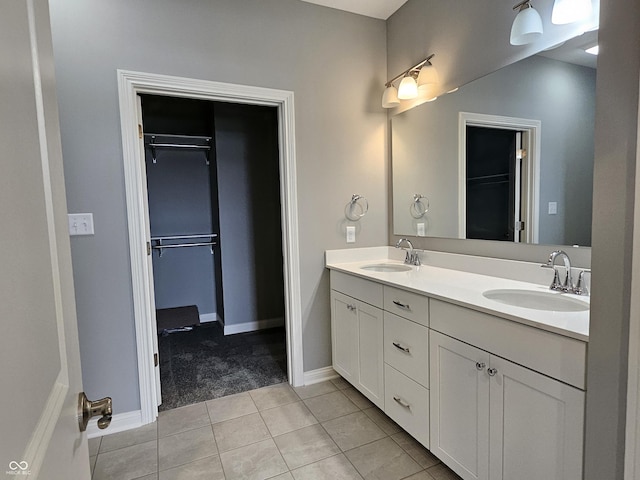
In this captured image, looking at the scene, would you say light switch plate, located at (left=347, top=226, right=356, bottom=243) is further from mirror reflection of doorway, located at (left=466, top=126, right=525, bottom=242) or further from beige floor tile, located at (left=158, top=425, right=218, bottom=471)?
beige floor tile, located at (left=158, top=425, right=218, bottom=471)

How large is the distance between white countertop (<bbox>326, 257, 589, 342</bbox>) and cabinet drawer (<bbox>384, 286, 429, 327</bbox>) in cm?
4

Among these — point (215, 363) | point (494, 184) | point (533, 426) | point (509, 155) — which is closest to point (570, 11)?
point (509, 155)

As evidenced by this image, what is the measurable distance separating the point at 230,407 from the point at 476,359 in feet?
5.22

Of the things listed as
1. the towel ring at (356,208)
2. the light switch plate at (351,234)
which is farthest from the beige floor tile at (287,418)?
the towel ring at (356,208)

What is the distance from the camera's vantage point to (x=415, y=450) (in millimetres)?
1793

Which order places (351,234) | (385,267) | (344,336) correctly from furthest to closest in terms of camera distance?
(351,234) → (385,267) → (344,336)

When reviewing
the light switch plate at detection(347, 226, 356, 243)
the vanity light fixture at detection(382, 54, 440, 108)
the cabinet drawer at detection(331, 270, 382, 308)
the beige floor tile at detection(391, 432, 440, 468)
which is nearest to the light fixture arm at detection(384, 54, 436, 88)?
the vanity light fixture at detection(382, 54, 440, 108)

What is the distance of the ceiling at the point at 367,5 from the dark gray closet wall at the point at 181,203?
1.86 metres

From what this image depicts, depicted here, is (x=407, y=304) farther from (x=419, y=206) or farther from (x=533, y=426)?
(x=419, y=206)

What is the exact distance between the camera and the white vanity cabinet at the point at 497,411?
3.52 feet

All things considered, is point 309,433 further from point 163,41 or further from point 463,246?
point 163,41

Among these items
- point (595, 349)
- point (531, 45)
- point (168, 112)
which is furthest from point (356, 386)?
point (168, 112)

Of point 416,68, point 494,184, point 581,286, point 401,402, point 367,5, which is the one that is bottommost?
point 401,402

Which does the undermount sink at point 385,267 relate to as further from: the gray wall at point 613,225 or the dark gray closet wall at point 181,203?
the dark gray closet wall at point 181,203
